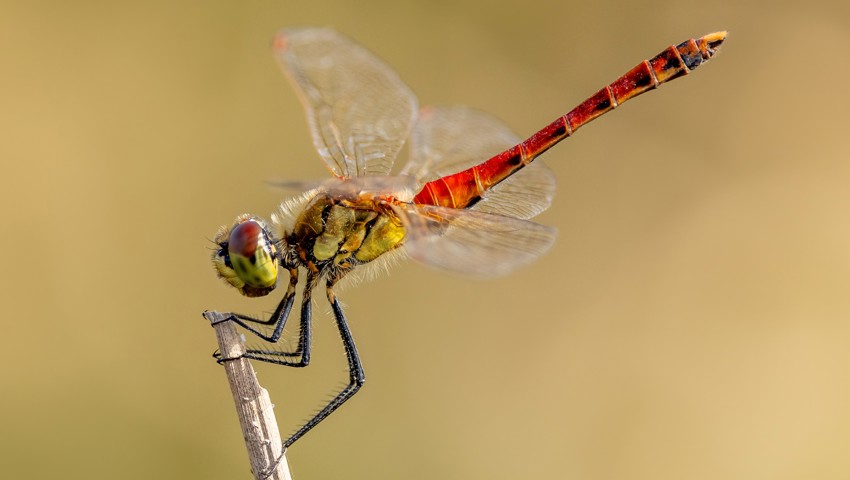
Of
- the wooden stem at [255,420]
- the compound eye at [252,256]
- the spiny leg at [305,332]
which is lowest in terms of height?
the wooden stem at [255,420]

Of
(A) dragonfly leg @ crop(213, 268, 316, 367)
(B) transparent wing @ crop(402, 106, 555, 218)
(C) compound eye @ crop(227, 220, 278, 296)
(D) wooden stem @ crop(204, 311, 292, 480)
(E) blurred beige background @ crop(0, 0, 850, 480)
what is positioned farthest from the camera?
(E) blurred beige background @ crop(0, 0, 850, 480)

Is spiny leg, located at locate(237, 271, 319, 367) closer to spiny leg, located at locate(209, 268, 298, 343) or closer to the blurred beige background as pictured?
spiny leg, located at locate(209, 268, 298, 343)

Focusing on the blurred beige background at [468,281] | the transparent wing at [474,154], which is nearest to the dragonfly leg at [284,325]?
the transparent wing at [474,154]

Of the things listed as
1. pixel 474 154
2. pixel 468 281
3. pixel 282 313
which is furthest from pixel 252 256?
pixel 468 281

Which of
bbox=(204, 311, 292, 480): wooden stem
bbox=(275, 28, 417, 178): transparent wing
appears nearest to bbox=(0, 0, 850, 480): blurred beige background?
bbox=(275, 28, 417, 178): transparent wing

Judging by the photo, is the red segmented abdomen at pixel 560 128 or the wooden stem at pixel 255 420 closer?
the wooden stem at pixel 255 420

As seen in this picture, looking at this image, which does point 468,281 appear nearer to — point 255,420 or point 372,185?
point 372,185

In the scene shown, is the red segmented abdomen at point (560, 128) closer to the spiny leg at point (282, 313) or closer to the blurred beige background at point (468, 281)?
the spiny leg at point (282, 313)
